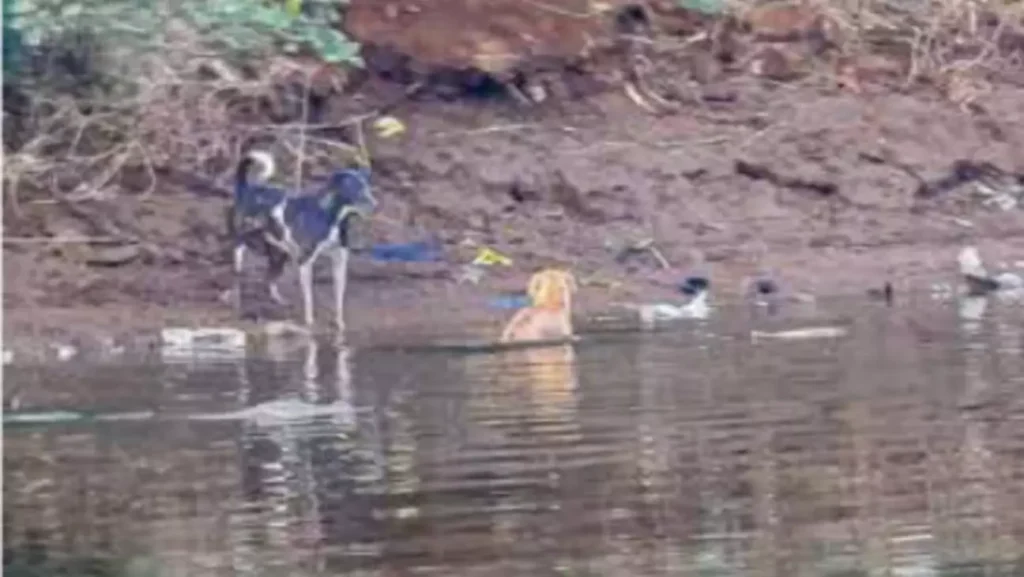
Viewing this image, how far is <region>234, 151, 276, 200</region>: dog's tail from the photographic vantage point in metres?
17.5

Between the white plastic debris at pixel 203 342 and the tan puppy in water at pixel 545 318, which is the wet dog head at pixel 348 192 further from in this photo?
the tan puppy in water at pixel 545 318

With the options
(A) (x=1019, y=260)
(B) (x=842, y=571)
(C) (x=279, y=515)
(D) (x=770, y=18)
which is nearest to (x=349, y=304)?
(A) (x=1019, y=260)

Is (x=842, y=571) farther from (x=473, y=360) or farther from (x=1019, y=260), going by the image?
(x=1019, y=260)

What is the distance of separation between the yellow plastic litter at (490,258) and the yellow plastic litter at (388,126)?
1.51 m

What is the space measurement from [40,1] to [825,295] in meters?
4.82

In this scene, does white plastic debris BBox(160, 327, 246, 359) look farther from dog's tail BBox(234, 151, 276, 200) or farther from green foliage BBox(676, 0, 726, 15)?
green foliage BBox(676, 0, 726, 15)

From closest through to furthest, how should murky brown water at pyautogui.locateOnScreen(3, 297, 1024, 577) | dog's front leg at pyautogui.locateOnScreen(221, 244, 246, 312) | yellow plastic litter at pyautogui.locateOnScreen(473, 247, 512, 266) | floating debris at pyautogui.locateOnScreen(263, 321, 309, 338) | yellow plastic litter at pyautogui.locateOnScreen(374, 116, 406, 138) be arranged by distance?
1. murky brown water at pyautogui.locateOnScreen(3, 297, 1024, 577)
2. floating debris at pyautogui.locateOnScreen(263, 321, 309, 338)
3. dog's front leg at pyautogui.locateOnScreen(221, 244, 246, 312)
4. yellow plastic litter at pyautogui.locateOnScreen(473, 247, 512, 266)
5. yellow plastic litter at pyautogui.locateOnScreen(374, 116, 406, 138)

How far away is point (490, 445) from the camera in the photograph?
10844 millimetres

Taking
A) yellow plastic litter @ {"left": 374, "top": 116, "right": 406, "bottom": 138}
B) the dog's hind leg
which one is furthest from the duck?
yellow plastic litter @ {"left": 374, "top": 116, "right": 406, "bottom": 138}

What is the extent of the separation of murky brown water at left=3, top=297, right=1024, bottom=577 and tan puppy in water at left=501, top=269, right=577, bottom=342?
14.4 inches

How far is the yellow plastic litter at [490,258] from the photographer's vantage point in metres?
18.4

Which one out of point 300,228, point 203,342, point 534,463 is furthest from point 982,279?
point 534,463

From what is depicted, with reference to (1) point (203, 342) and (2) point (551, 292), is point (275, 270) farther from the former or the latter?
(2) point (551, 292)

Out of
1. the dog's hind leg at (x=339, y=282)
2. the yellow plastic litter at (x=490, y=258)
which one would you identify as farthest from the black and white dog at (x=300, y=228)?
the yellow plastic litter at (x=490, y=258)
